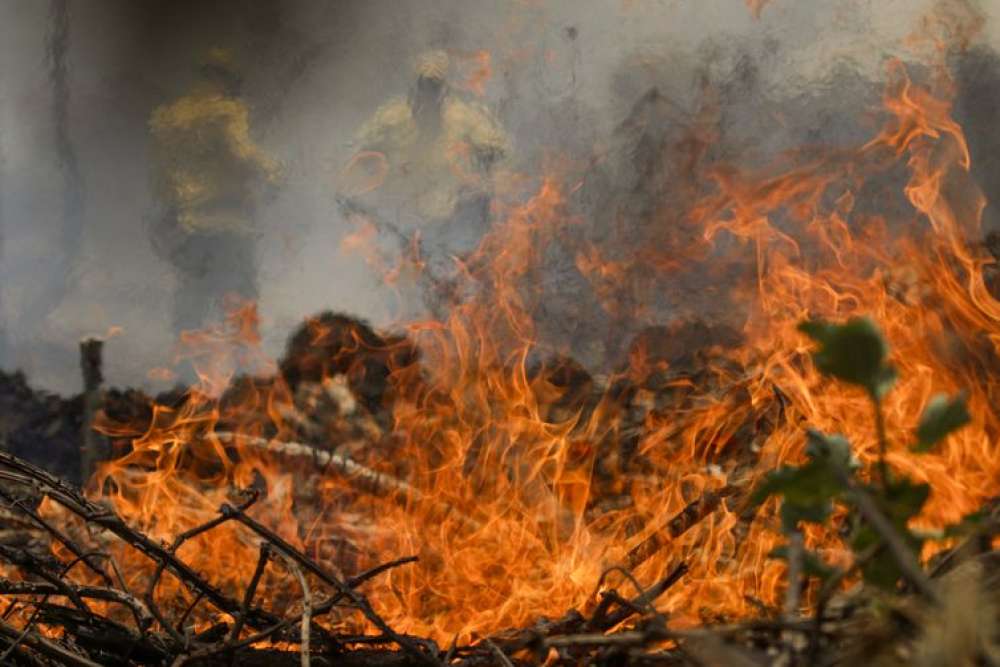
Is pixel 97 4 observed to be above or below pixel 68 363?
above

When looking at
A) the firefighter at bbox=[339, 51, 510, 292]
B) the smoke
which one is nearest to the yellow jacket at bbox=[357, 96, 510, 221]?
the firefighter at bbox=[339, 51, 510, 292]

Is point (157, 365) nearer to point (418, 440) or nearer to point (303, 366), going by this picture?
point (303, 366)

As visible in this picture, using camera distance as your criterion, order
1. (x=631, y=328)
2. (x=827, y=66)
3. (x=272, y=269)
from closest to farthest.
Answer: (x=827, y=66) < (x=631, y=328) < (x=272, y=269)

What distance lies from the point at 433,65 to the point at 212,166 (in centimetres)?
137

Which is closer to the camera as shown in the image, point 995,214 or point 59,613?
point 59,613

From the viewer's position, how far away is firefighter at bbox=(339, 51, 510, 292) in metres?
5.21

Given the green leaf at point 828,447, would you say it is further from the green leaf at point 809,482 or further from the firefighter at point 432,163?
the firefighter at point 432,163

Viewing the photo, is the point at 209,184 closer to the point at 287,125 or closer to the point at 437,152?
the point at 287,125

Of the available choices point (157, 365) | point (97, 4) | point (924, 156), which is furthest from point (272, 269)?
point (924, 156)

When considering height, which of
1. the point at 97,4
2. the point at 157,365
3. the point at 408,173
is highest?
the point at 97,4

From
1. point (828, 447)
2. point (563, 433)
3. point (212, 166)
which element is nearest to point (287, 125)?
point (212, 166)

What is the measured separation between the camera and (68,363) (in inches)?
213

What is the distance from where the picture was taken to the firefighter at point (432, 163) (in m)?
5.21

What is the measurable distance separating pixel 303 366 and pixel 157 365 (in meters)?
0.84
